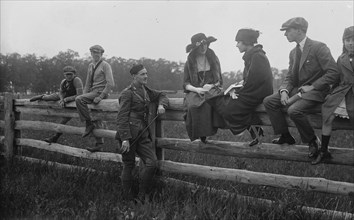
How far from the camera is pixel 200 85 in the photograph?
5.33 meters

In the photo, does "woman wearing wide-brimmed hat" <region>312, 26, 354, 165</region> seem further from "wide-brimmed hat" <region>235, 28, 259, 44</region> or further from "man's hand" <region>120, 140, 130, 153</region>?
"man's hand" <region>120, 140, 130, 153</region>

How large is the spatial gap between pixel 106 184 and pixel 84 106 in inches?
73.3

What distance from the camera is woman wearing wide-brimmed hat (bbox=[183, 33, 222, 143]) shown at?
4891 millimetres

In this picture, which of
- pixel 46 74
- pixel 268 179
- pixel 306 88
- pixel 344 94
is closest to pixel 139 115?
pixel 268 179

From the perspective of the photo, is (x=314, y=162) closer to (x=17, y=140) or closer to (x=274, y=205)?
(x=274, y=205)

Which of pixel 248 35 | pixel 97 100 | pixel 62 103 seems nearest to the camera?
pixel 248 35

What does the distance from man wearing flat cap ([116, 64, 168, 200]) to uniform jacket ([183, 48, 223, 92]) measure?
49 centimetres

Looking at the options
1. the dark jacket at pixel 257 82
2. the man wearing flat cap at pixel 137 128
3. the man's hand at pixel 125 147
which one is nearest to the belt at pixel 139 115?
the man wearing flat cap at pixel 137 128

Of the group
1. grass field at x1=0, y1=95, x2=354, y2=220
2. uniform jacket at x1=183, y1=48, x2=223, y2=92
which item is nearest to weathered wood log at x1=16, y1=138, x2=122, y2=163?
grass field at x1=0, y1=95, x2=354, y2=220

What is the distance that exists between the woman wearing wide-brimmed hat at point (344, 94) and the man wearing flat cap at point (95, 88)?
4.09 meters

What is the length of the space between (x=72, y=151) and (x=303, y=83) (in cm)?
463

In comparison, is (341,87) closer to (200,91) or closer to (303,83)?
(303,83)

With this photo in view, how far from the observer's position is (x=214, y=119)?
4.93m

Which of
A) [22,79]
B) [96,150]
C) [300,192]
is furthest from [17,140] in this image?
[22,79]
